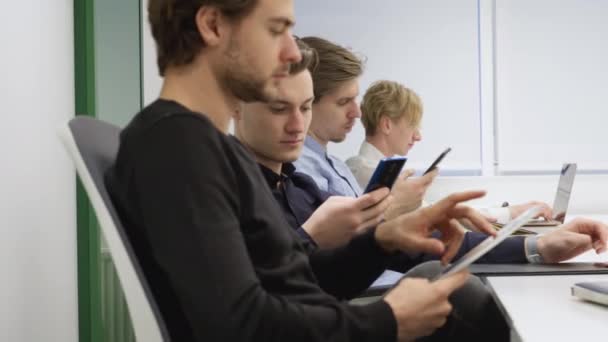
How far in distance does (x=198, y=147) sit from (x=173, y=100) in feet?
0.51

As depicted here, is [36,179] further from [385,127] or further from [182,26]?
[385,127]

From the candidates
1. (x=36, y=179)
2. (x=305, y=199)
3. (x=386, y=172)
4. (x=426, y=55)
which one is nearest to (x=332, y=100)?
(x=305, y=199)

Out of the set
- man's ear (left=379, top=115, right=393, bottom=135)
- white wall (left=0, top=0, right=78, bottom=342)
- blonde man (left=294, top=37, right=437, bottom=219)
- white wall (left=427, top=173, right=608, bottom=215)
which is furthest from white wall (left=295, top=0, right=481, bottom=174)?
white wall (left=0, top=0, right=78, bottom=342)

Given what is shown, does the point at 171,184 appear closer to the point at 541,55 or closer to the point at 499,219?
the point at 499,219

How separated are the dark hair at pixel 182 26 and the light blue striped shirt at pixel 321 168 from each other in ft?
3.77

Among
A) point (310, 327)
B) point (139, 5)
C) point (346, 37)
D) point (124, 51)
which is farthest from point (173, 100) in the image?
point (346, 37)

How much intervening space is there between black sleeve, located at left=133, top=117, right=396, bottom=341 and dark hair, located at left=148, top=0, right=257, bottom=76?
0.61ft

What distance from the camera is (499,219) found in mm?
2883

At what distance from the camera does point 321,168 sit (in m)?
2.31

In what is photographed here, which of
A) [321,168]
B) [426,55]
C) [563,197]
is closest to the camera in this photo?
[321,168]

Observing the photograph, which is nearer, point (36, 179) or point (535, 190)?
point (36, 179)

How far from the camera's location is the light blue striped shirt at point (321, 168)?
7.41ft

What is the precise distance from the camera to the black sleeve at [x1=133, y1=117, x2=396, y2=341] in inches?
33.6

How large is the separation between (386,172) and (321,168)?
82cm
